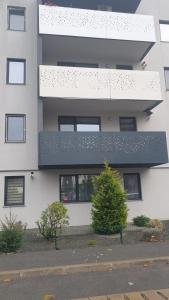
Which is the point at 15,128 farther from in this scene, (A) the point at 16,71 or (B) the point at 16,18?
(B) the point at 16,18

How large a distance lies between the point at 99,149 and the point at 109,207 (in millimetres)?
3259

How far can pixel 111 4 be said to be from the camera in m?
17.2

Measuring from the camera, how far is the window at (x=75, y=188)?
1436 cm

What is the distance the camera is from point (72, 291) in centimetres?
520

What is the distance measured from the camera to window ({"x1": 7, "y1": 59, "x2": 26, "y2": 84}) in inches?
584

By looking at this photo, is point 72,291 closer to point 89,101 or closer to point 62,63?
point 89,101

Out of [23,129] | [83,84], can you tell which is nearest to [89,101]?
[83,84]

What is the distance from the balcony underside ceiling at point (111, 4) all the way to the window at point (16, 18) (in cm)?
227

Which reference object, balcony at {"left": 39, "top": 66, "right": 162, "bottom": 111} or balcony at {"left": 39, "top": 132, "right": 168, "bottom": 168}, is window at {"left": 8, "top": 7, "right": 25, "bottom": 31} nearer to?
balcony at {"left": 39, "top": 66, "right": 162, "bottom": 111}

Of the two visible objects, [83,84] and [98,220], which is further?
[83,84]

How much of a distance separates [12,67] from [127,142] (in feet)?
24.6

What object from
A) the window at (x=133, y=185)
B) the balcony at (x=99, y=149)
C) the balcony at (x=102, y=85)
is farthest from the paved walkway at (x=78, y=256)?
the balcony at (x=102, y=85)

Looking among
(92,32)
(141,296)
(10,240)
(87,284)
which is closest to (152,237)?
(87,284)

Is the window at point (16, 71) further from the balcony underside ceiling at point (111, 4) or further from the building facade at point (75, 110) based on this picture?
the balcony underside ceiling at point (111, 4)
